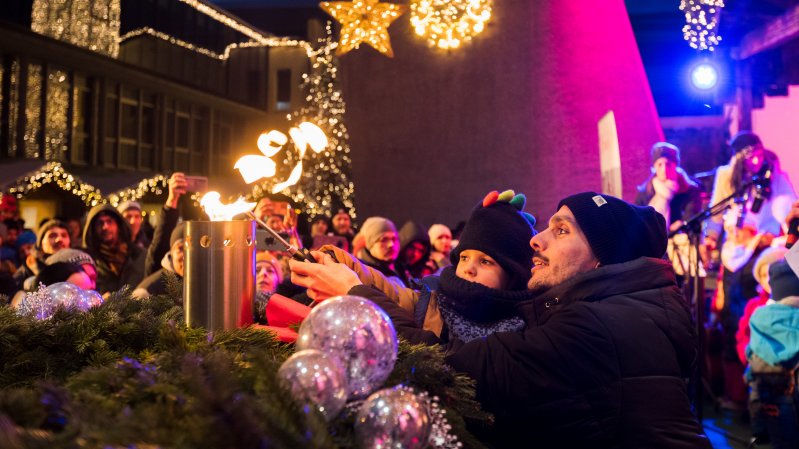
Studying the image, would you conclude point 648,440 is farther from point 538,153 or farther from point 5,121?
point 5,121

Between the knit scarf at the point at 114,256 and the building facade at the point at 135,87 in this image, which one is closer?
the knit scarf at the point at 114,256

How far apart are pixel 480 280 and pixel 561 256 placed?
33 centimetres

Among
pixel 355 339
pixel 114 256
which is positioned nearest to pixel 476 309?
pixel 355 339

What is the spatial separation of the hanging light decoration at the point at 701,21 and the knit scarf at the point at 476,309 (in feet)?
23.8

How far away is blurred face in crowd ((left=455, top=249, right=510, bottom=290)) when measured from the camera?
2877 millimetres

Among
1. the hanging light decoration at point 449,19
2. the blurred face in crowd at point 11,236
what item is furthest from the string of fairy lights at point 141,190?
the hanging light decoration at point 449,19

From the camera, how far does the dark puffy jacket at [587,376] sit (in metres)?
2.05

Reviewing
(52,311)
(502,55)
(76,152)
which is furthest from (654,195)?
(76,152)

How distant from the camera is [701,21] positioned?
9.20 meters

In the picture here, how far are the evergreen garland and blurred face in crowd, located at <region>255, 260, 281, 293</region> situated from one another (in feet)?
8.86

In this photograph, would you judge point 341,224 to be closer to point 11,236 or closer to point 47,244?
point 47,244

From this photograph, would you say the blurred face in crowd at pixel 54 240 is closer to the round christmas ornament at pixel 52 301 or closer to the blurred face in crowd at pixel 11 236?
the blurred face in crowd at pixel 11 236

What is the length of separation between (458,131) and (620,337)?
6.27 m

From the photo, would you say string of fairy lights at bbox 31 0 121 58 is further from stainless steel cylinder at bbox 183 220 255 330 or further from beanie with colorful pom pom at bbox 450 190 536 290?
stainless steel cylinder at bbox 183 220 255 330
